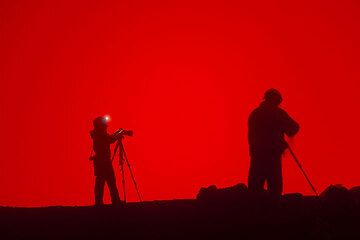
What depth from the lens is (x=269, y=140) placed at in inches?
396

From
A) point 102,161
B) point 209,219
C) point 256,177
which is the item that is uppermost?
point 102,161

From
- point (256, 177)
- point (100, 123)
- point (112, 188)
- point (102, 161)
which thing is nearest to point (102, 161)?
point (102, 161)

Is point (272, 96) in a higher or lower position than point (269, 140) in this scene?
higher

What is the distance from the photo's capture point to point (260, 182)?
991cm

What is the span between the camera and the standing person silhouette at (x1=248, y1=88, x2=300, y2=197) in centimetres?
989

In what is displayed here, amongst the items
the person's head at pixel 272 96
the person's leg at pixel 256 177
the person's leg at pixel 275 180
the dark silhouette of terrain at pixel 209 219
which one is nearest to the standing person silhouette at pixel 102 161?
the dark silhouette of terrain at pixel 209 219

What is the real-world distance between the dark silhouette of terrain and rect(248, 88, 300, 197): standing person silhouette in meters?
0.84

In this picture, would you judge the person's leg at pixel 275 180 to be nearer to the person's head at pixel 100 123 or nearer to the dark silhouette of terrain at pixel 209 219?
the dark silhouette of terrain at pixel 209 219

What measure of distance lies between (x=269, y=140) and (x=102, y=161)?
407cm

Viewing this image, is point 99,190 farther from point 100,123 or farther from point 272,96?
point 272,96

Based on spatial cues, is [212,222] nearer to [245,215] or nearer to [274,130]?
[245,215]

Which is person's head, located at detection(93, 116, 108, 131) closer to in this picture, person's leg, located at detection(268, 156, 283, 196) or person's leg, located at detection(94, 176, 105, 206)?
person's leg, located at detection(94, 176, 105, 206)

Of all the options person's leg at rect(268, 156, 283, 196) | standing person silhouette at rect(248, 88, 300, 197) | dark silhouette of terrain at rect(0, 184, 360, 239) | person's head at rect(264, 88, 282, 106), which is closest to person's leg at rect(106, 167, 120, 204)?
dark silhouette of terrain at rect(0, 184, 360, 239)

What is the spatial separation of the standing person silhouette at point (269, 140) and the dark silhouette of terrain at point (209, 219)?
0.84 metres
